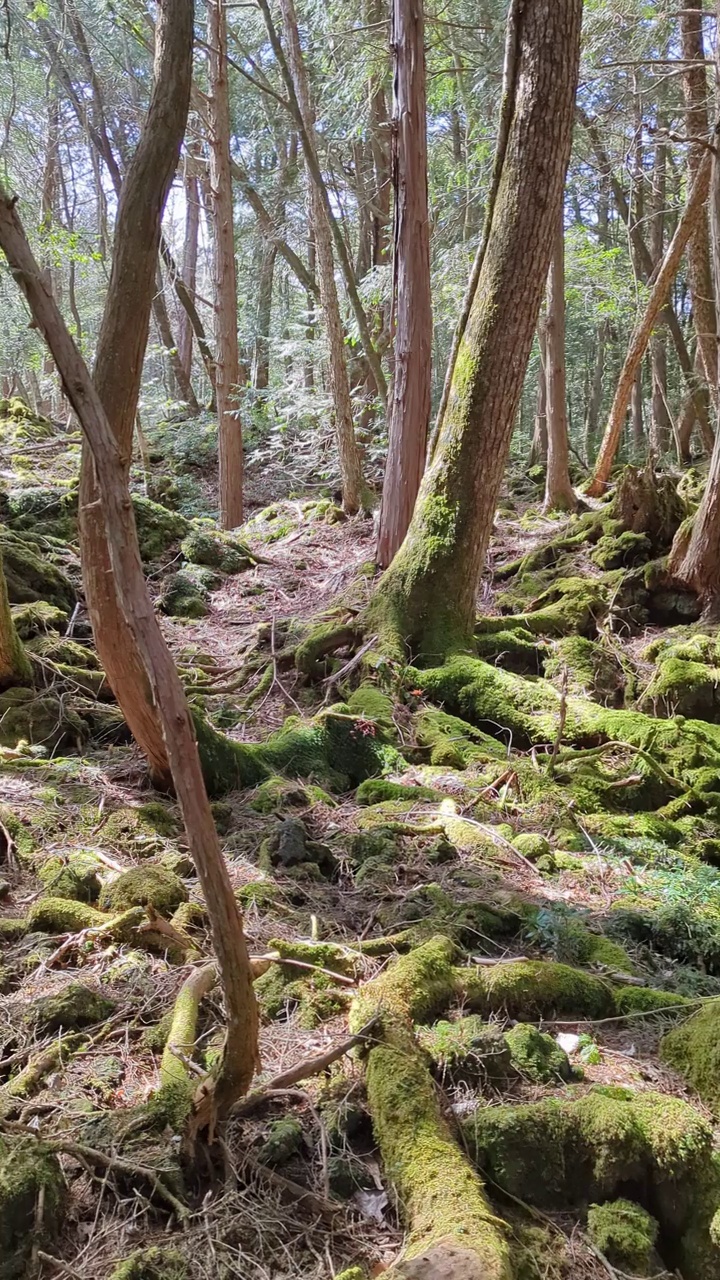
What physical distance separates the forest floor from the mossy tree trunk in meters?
0.37

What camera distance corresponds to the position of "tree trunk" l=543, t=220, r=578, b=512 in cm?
1131

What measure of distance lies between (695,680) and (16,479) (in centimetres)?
766

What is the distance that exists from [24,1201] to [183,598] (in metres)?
6.92

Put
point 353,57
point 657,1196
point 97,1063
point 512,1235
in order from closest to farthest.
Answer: point 512,1235 → point 657,1196 → point 97,1063 → point 353,57

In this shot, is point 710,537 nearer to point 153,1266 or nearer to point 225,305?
point 153,1266

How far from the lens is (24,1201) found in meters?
1.91

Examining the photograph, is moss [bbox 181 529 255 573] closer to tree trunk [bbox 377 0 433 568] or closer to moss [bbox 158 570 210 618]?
moss [bbox 158 570 210 618]

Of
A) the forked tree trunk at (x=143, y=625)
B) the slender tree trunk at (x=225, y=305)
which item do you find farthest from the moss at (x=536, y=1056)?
the slender tree trunk at (x=225, y=305)

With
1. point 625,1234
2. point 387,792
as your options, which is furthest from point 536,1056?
point 387,792

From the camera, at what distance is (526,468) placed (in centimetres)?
1580

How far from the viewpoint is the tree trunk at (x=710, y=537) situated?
23.5 ft

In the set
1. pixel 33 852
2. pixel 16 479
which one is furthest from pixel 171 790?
pixel 16 479

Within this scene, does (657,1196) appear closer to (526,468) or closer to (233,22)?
(526,468)

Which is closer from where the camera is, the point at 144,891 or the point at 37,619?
the point at 144,891
